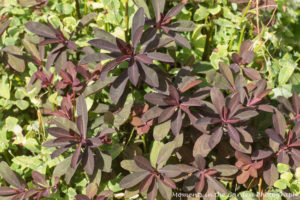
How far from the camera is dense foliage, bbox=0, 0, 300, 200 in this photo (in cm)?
169

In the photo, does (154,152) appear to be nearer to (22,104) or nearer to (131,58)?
(131,58)

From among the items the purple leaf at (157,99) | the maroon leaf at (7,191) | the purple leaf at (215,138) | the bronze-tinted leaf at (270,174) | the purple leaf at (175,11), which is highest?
the purple leaf at (175,11)

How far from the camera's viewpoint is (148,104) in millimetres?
2002

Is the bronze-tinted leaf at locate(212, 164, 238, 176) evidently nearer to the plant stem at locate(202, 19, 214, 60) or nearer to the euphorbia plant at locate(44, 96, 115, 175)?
the euphorbia plant at locate(44, 96, 115, 175)

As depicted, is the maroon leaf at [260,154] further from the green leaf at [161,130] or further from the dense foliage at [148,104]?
the green leaf at [161,130]

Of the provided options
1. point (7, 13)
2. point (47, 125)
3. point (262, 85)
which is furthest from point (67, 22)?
point (262, 85)

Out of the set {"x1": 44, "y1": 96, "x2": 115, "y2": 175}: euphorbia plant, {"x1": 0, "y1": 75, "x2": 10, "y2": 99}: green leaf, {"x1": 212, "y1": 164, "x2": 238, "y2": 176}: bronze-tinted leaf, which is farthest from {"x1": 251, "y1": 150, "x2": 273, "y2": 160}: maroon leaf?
{"x1": 0, "y1": 75, "x2": 10, "y2": 99}: green leaf

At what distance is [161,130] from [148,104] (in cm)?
28

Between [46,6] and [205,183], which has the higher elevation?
[46,6]

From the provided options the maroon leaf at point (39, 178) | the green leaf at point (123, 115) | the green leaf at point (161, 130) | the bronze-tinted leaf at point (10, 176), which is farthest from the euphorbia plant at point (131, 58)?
the bronze-tinted leaf at point (10, 176)

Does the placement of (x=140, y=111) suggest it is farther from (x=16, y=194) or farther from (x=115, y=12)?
(x=16, y=194)

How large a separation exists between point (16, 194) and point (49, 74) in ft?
2.36

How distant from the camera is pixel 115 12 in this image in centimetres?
209

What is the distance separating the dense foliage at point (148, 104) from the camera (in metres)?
1.69
